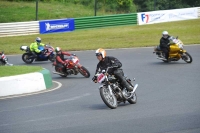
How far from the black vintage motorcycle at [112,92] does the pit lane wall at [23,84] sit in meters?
3.48

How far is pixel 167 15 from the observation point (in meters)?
42.8

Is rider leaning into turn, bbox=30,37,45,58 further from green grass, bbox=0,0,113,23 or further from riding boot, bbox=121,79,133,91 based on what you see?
green grass, bbox=0,0,113,23

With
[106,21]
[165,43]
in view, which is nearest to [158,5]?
[106,21]

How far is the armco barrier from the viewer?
39.2 m

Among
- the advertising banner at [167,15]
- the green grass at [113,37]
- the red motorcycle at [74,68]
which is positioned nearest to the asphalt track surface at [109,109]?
the red motorcycle at [74,68]

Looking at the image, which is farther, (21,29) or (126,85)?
(21,29)

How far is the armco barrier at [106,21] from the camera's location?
39.2 m

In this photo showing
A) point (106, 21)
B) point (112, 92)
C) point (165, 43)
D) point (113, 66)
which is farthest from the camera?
point (106, 21)

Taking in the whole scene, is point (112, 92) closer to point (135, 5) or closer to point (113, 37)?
point (113, 37)

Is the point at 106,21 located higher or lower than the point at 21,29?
higher

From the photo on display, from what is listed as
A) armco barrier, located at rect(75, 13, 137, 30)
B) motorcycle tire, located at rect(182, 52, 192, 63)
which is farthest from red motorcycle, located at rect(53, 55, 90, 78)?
armco barrier, located at rect(75, 13, 137, 30)

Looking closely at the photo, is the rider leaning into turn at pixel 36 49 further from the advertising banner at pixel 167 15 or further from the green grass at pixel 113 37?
the advertising banner at pixel 167 15

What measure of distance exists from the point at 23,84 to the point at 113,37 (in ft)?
70.4

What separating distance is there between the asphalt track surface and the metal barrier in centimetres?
1728
